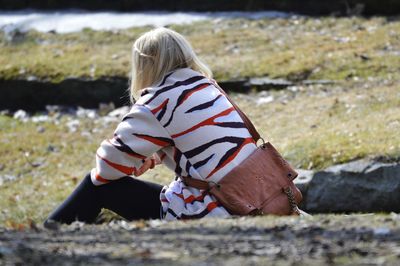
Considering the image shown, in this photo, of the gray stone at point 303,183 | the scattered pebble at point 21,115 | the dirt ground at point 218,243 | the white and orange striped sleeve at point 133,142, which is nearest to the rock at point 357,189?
Answer: the gray stone at point 303,183

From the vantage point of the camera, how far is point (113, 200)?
5.90 m

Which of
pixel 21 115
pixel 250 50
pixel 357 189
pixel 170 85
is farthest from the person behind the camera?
pixel 250 50

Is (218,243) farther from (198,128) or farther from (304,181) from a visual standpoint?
(304,181)

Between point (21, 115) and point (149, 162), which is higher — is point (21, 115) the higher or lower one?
the lower one

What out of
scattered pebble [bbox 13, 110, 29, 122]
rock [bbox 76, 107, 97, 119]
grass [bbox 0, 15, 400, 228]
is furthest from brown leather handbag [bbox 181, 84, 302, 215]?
scattered pebble [bbox 13, 110, 29, 122]

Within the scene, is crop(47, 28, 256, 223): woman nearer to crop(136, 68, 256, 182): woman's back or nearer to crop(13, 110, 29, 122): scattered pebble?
crop(136, 68, 256, 182): woman's back

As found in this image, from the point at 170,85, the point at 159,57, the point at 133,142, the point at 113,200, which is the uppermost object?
the point at 159,57

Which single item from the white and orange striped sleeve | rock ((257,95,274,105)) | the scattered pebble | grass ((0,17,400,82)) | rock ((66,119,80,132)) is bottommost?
the scattered pebble

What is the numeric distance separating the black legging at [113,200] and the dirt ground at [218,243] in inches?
35.1

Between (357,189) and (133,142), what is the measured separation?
8.59 ft

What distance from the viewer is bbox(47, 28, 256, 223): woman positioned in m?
5.54

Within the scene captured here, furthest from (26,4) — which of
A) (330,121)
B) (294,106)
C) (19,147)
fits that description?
(330,121)

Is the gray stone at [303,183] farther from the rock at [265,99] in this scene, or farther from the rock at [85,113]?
the rock at [85,113]

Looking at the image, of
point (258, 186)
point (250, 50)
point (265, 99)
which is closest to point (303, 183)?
point (258, 186)
